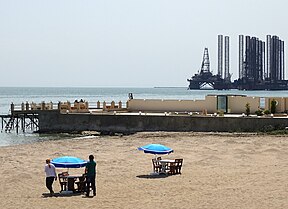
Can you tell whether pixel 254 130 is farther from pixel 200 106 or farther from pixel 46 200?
pixel 46 200

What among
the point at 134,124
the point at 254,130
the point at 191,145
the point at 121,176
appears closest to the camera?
the point at 121,176

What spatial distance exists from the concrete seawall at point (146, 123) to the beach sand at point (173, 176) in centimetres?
638

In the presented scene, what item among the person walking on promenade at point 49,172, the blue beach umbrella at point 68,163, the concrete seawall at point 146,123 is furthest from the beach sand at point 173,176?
the concrete seawall at point 146,123

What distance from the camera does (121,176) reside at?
67.8 feet

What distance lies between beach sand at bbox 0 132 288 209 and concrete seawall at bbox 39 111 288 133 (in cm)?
638

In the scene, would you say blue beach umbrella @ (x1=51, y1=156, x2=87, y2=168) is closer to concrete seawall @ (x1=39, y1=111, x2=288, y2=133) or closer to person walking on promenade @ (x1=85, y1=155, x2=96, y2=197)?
person walking on promenade @ (x1=85, y1=155, x2=96, y2=197)

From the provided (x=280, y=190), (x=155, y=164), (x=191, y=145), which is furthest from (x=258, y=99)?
(x=280, y=190)

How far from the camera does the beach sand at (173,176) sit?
16203 millimetres

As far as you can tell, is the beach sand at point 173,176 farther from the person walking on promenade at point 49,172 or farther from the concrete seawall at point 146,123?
the concrete seawall at point 146,123

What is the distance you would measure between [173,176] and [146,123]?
22.3 m

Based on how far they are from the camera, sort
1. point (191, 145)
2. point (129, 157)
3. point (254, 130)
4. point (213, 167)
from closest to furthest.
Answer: point (213, 167), point (129, 157), point (191, 145), point (254, 130)

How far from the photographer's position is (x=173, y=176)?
2053 centimetres

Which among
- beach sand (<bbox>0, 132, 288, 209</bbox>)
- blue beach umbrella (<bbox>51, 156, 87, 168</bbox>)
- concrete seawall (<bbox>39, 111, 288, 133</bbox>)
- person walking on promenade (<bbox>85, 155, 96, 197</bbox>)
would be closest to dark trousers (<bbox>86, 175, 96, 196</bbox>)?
person walking on promenade (<bbox>85, 155, 96, 197</bbox>)

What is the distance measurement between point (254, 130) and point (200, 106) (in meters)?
9.27
